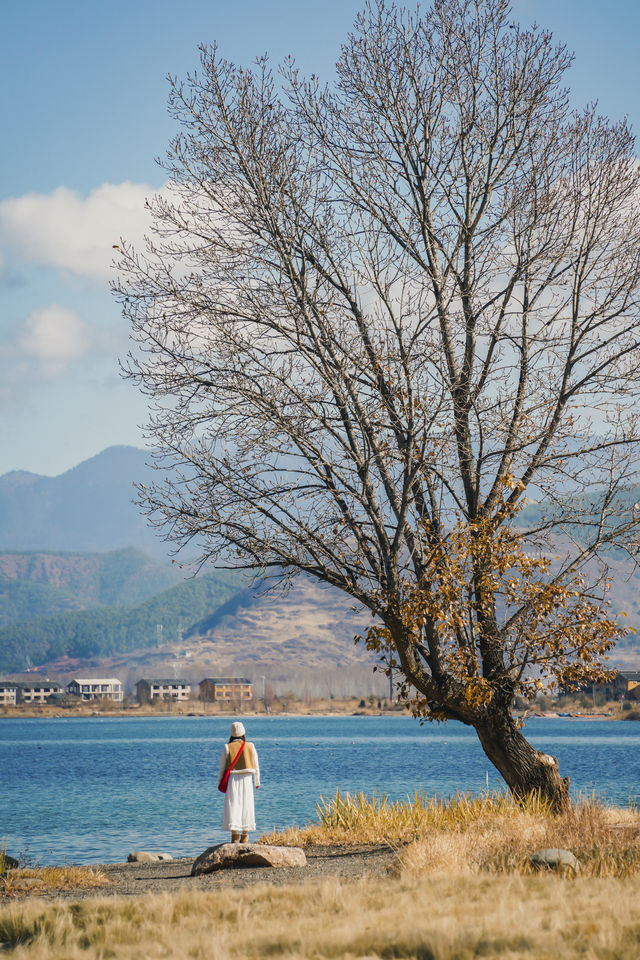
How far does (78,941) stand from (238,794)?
7039 mm

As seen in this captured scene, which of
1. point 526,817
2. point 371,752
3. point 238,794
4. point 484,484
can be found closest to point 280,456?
point 484,484

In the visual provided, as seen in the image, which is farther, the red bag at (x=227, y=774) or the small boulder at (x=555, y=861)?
the red bag at (x=227, y=774)

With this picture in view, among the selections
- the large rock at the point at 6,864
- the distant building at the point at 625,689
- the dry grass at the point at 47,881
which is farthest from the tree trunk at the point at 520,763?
the distant building at the point at 625,689

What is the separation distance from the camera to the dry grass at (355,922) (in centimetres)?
697

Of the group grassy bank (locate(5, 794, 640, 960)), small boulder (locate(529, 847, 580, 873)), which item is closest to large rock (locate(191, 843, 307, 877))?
grassy bank (locate(5, 794, 640, 960))

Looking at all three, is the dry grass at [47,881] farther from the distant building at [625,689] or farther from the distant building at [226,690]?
the distant building at [226,690]

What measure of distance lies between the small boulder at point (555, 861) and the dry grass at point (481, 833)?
0.11 meters

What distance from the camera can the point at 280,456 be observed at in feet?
47.8

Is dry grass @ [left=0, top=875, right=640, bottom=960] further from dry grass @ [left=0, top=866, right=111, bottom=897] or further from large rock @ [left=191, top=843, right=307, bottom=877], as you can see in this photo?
dry grass @ [left=0, top=866, right=111, bottom=897]

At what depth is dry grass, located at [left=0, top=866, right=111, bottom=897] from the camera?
40.4 ft

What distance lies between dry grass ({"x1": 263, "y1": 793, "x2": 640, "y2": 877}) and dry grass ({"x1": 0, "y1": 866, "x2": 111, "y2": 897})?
3408 mm

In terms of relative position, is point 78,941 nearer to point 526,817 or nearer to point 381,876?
point 381,876

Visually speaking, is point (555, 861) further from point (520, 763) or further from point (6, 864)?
point (6, 864)

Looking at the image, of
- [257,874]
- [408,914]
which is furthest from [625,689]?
[408,914]
